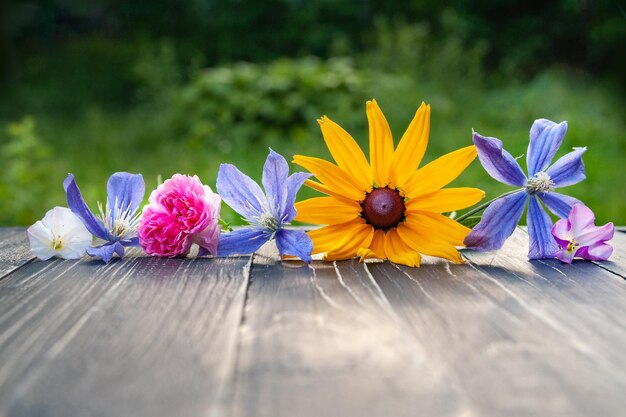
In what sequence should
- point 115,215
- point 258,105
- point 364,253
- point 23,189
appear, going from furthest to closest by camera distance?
1. point 258,105
2. point 23,189
3. point 115,215
4. point 364,253

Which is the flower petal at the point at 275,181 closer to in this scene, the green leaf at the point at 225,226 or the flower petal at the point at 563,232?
the green leaf at the point at 225,226

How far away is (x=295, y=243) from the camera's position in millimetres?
1260

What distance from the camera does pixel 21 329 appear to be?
883 millimetres

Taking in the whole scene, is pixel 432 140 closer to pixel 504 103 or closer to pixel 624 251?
pixel 504 103

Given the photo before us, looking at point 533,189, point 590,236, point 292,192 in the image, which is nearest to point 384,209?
point 292,192

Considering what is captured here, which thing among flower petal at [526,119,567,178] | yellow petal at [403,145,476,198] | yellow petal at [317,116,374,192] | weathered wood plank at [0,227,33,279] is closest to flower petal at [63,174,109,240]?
weathered wood plank at [0,227,33,279]

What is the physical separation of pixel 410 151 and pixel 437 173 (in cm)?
6

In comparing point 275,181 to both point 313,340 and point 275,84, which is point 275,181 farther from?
point 275,84

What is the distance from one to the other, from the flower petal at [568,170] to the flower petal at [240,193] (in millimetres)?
495

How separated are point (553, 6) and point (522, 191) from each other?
814cm

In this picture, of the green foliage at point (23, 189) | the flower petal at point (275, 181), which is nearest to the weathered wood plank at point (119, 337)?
the flower petal at point (275, 181)

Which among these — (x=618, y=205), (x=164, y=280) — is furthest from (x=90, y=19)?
(x=164, y=280)

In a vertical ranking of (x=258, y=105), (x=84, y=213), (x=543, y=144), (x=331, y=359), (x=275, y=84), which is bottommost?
(x=331, y=359)

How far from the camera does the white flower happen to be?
4.26ft
